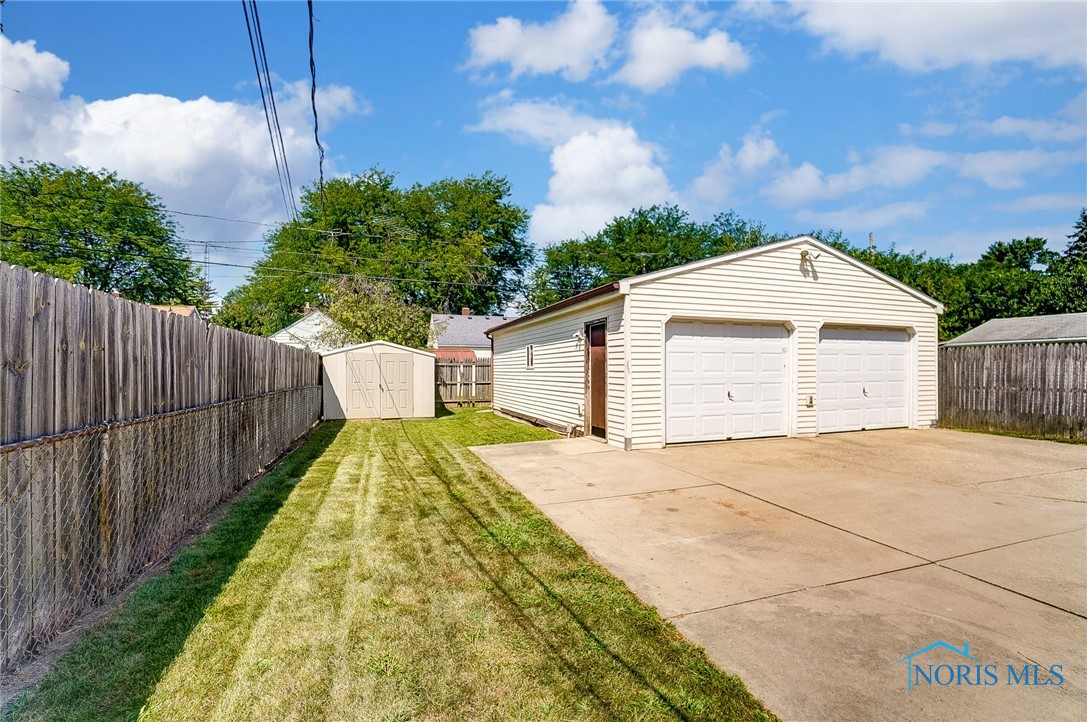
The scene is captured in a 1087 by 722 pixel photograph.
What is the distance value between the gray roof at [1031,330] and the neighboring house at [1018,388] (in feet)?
10.8

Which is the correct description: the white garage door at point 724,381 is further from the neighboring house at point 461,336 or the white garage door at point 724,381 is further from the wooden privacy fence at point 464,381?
the neighboring house at point 461,336

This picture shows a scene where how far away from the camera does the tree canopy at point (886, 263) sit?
21.0 meters

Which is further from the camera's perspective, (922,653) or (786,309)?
(786,309)

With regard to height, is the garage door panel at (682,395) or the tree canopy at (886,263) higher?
the tree canopy at (886,263)

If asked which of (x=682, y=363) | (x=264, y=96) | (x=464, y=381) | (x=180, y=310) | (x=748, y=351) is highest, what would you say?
(x=264, y=96)

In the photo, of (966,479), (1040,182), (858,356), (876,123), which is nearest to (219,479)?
(966,479)

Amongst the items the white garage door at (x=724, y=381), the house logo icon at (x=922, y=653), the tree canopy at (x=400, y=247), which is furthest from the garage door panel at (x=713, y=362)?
the tree canopy at (x=400, y=247)

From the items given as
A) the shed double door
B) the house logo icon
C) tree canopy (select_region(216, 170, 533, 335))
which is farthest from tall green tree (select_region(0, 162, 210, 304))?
the house logo icon

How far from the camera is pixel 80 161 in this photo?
30.2m

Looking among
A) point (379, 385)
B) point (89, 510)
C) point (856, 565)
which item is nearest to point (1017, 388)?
point (856, 565)

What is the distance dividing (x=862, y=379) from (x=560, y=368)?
6433 mm

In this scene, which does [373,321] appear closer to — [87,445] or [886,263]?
[87,445]

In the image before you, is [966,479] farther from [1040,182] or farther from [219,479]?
[1040,182]

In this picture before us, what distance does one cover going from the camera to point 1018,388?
1054cm
